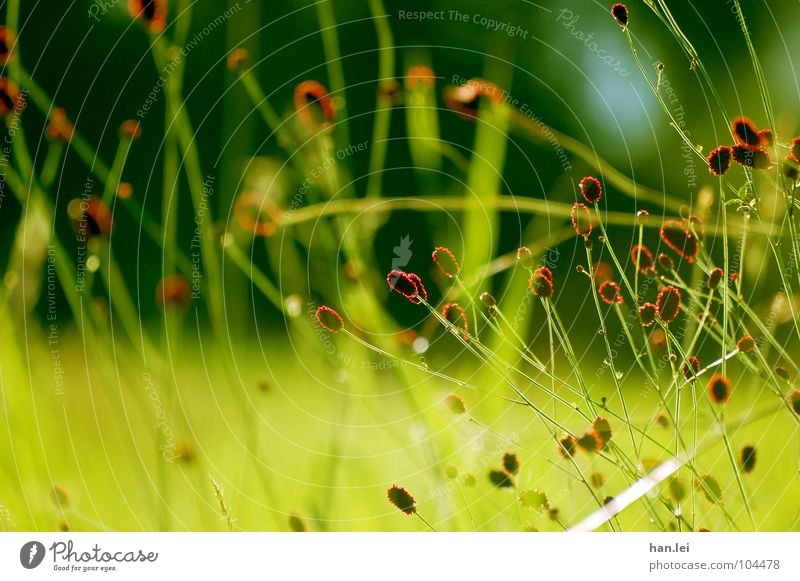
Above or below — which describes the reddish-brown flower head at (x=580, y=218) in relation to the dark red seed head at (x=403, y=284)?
above

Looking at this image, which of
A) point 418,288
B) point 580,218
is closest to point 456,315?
point 418,288

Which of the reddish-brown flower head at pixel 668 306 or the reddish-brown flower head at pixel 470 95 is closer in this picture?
the reddish-brown flower head at pixel 668 306

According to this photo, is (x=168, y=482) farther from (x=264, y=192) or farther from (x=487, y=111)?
(x=487, y=111)

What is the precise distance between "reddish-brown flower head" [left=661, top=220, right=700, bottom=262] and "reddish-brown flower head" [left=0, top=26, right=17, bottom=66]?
62 cm

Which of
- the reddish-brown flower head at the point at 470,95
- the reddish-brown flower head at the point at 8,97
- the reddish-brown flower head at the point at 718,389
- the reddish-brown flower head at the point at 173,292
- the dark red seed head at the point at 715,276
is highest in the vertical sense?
the reddish-brown flower head at the point at 8,97

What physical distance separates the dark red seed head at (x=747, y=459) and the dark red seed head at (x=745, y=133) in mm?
267

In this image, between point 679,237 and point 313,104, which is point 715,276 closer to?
point 679,237

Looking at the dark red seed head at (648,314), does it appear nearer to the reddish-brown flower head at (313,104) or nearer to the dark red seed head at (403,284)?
the dark red seed head at (403,284)

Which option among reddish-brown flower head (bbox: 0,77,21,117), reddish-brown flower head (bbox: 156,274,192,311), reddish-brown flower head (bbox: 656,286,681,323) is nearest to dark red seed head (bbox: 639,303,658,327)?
reddish-brown flower head (bbox: 656,286,681,323)

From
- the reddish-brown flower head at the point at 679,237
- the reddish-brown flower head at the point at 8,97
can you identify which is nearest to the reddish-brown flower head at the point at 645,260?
the reddish-brown flower head at the point at 679,237

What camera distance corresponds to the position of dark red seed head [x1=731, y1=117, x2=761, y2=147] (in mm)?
678

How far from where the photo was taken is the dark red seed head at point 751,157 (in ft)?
2.18

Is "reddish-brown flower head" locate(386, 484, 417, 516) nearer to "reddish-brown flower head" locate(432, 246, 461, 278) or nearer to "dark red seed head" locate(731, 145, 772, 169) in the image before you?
"reddish-brown flower head" locate(432, 246, 461, 278)
